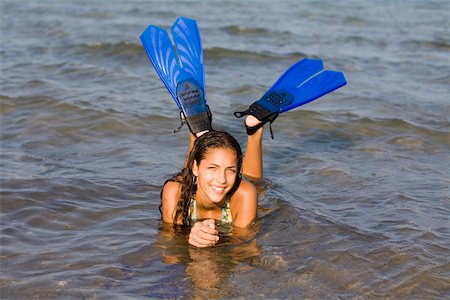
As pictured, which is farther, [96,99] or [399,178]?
[96,99]

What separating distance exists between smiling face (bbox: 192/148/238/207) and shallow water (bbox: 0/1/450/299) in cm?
39

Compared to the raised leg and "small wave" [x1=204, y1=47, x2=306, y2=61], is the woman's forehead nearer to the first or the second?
the raised leg

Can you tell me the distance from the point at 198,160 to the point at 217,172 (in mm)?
195

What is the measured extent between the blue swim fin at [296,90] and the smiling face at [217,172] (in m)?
1.18

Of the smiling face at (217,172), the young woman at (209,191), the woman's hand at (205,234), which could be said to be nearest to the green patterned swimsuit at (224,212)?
the young woman at (209,191)

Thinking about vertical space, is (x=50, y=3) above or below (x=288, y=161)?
above

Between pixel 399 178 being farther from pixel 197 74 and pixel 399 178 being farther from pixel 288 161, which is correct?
pixel 197 74

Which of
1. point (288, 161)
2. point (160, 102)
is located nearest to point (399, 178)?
point (288, 161)

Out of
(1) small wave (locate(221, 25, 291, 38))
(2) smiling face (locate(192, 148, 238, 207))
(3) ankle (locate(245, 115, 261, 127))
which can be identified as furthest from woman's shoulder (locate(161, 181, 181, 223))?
(1) small wave (locate(221, 25, 291, 38))

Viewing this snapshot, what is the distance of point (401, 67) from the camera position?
1060cm

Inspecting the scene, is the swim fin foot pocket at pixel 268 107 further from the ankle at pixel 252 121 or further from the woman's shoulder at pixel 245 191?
the woman's shoulder at pixel 245 191

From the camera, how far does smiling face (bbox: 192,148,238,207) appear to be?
441 cm

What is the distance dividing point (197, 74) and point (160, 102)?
2483mm

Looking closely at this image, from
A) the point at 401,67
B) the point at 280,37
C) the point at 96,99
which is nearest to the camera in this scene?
the point at 96,99
